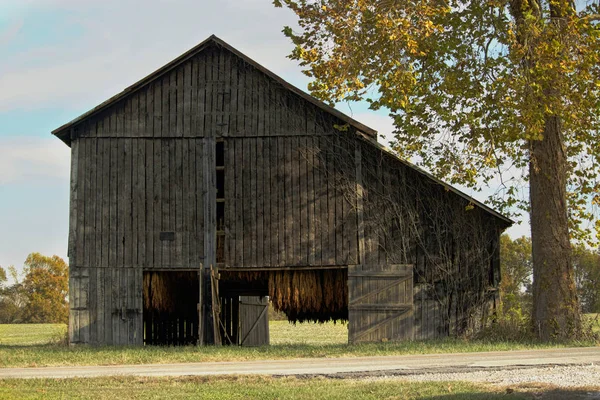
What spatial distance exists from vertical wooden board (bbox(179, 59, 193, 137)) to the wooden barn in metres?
0.03

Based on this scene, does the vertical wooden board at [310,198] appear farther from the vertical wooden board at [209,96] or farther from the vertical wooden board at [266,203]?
the vertical wooden board at [209,96]

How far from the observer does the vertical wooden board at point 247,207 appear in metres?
23.1

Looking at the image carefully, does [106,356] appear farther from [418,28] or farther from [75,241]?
[418,28]

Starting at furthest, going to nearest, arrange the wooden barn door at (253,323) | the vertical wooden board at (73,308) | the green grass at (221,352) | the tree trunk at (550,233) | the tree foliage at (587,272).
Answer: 1. the tree foliage at (587,272)
2. the wooden barn door at (253,323)
3. the vertical wooden board at (73,308)
4. the tree trunk at (550,233)
5. the green grass at (221,352)

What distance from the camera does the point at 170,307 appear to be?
84.2 ft

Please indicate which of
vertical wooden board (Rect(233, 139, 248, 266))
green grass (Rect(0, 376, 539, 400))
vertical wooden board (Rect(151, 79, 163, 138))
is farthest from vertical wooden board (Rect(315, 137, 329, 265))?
green grass (Rect(0, 376, 539, 400))

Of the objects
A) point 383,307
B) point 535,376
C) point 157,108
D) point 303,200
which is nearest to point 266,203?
point 303,200

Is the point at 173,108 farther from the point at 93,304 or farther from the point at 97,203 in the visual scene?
the point at 93,304

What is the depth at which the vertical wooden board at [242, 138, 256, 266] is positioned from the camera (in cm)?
2309

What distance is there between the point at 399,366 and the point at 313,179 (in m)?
7.69

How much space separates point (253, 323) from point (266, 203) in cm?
693

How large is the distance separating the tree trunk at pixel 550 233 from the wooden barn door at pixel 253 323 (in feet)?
33.4

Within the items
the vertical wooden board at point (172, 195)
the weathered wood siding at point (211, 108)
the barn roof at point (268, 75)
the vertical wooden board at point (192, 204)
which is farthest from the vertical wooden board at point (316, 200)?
the vertical wooden board at point (172, 195)

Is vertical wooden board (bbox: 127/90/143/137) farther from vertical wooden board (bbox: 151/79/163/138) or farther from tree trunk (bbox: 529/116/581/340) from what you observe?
tree trunk (bbox: 529/116/581/340)
